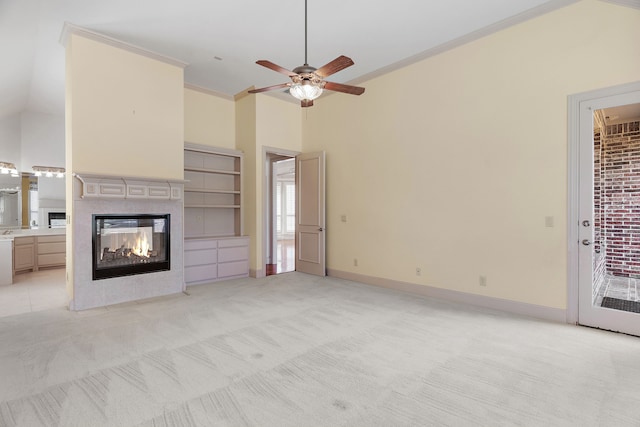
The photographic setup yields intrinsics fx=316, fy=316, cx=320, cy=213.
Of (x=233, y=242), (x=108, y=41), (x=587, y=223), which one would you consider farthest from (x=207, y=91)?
(x=587, y=223)

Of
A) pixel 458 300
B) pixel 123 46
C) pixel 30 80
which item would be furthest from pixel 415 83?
pixel 30 80

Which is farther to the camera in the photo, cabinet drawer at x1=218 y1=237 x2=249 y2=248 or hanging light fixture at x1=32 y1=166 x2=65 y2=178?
hanging light fixture at x1=32 y1=166 x2=65 y2=178

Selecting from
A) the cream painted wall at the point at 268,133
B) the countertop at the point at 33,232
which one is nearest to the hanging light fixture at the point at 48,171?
the countertop at the point at 33,232

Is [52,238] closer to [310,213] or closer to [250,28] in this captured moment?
[310,213]

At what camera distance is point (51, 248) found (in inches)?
254

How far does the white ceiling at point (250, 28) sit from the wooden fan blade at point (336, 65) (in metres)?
1.21

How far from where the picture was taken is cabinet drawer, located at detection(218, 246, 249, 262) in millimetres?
5652

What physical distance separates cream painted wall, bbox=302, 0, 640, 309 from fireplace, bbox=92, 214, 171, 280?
3.07 m

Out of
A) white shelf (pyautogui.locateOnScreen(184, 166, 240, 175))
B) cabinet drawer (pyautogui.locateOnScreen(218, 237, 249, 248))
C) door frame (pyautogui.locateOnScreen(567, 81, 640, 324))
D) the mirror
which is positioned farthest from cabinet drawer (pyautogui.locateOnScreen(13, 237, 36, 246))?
door frame (pyautogui.locateOnScreen(567, 81, 640, 324))

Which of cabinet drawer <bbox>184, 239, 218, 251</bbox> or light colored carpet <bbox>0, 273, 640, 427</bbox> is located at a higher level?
cabinet drawer <bbox>184, 239, 218, 251</bbox>

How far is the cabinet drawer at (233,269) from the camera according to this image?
565cm

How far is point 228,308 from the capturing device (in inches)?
159

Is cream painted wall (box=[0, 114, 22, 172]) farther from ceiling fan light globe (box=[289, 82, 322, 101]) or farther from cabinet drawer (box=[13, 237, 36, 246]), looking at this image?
ceiling fan light globe (box=[289, 82, 322, 101])

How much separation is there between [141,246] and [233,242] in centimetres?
159
